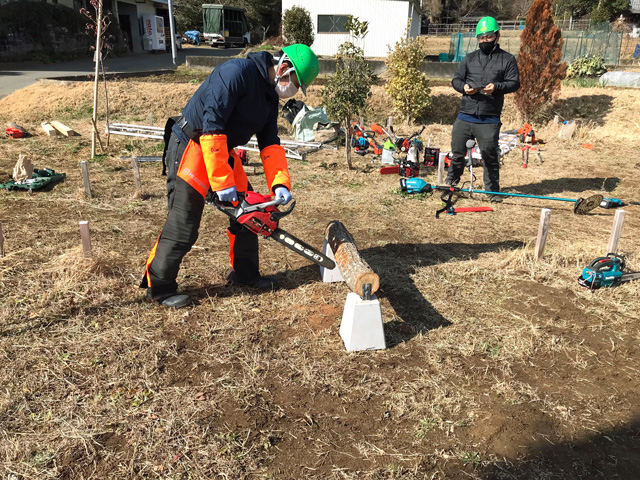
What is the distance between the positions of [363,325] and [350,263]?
509 mm

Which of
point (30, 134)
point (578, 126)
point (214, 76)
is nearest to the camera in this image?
point (214, 76)

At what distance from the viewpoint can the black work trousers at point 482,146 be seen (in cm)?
636

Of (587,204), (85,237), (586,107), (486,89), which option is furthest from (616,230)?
(586,107)

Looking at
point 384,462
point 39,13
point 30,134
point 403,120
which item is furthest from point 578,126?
point 39,13

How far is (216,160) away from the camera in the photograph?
330cm

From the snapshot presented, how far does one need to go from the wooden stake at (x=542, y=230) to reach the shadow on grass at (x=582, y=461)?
2.30m

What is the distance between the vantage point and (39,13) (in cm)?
2575

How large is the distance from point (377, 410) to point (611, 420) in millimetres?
1423

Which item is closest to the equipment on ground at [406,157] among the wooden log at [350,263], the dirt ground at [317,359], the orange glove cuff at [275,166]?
the dirt ground at [317,359]

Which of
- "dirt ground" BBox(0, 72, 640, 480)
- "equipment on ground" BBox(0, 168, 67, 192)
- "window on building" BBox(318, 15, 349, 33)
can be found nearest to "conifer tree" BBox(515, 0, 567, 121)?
"dirt ground" BBox(0, 72, 640, 480)

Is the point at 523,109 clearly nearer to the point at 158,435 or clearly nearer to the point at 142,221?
the point at 142,221

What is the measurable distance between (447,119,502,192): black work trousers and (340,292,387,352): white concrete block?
3979 mm

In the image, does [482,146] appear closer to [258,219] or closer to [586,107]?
[258,219]

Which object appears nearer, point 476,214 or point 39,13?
point 476,214
